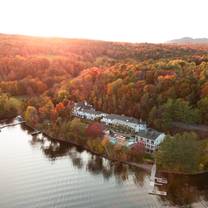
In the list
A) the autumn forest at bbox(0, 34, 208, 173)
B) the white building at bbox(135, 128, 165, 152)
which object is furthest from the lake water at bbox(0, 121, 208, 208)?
the autumn forest at bbox(0, 34, 208, 173)

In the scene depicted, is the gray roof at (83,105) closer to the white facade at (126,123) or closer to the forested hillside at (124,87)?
the forested hillside at (124,87)

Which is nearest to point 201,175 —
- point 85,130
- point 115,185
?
point 115,185

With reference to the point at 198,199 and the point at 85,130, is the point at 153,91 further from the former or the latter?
the point at 198,199

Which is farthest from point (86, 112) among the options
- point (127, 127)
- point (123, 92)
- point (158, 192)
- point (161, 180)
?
point (158, 192)

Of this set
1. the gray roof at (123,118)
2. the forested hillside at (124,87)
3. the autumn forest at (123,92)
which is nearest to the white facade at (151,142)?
the autumn forest at (123,92)

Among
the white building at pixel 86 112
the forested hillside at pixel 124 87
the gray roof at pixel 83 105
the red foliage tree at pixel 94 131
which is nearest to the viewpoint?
the red foliage tree at pixel 94 131

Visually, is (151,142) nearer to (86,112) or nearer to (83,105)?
(86,112)

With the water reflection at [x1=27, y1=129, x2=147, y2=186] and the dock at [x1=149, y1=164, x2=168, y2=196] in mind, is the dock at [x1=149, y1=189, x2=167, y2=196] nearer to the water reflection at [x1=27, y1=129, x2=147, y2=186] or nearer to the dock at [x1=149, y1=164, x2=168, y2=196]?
the dock at [x1=149, y1=164, x2=168, y2=196]

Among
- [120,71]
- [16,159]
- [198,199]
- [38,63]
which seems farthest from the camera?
[38,63]
